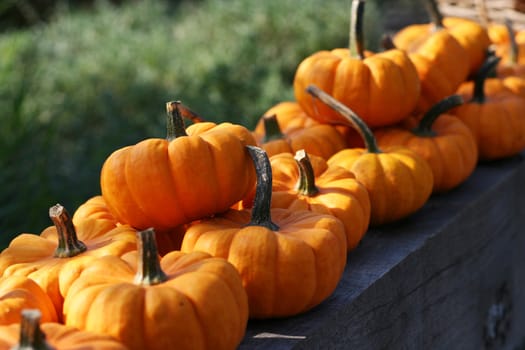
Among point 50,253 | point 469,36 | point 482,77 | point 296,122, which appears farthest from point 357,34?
point 50,253

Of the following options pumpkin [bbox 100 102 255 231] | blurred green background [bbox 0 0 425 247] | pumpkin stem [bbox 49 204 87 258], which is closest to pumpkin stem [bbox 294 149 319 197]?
pumpkin [bbox 100 102 255 231]

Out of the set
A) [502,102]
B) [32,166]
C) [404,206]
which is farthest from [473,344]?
[32,166]

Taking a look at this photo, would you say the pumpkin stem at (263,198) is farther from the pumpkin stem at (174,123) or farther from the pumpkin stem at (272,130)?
the pumpkin stem at (272,130)

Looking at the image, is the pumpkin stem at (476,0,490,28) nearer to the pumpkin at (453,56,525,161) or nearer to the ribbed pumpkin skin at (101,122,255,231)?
the pumpkin at (453,56,525,161)

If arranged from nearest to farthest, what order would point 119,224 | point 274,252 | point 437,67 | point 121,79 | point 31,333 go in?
point 31,333
point 274,252
point 119,224
point 437,67
point 121,79

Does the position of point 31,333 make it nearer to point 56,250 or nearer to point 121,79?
point 56,250

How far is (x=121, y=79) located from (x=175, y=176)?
4.15 meters

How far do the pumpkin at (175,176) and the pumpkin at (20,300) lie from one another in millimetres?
287

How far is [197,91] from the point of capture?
5273 mm

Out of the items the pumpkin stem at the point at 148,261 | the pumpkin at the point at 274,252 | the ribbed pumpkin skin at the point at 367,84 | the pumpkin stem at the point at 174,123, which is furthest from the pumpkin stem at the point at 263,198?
the ribbed pumpkin skin at the point at 367,84

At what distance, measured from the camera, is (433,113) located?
2377mm

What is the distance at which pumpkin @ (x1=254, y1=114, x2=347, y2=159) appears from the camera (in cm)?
225

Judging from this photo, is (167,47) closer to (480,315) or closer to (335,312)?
(480,315)

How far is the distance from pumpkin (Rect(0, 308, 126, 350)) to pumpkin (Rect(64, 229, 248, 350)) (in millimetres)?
54
